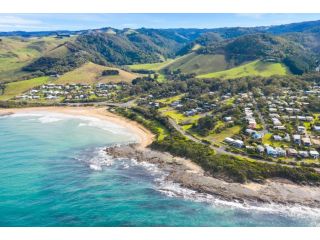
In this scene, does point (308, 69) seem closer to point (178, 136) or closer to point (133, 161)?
point (178, 136)

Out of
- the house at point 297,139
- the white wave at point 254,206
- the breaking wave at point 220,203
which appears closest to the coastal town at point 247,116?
the house at point 297,139

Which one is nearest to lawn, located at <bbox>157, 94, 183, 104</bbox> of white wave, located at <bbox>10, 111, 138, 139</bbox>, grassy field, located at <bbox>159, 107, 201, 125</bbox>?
grassy field, located at <bbox>159, 107, 201, 125</bbox>

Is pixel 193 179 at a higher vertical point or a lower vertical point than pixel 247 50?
lower

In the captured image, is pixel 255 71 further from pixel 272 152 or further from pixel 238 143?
pixel 272 152

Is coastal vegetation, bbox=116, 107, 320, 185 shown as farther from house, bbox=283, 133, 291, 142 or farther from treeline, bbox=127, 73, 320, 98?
treeline, bbox=127, 73, 320, 98

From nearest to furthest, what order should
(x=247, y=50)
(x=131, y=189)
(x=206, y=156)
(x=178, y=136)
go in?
(x=131, y=189), (x=206, y=156), (x=178, y=136), (x=247, y=50)

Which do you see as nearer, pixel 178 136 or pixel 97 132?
pixel 178 136

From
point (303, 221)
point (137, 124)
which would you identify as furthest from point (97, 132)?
point (303, 221)

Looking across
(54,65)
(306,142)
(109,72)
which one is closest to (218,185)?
(306,142)

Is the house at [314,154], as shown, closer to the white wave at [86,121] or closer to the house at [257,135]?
the house at [257,135]
